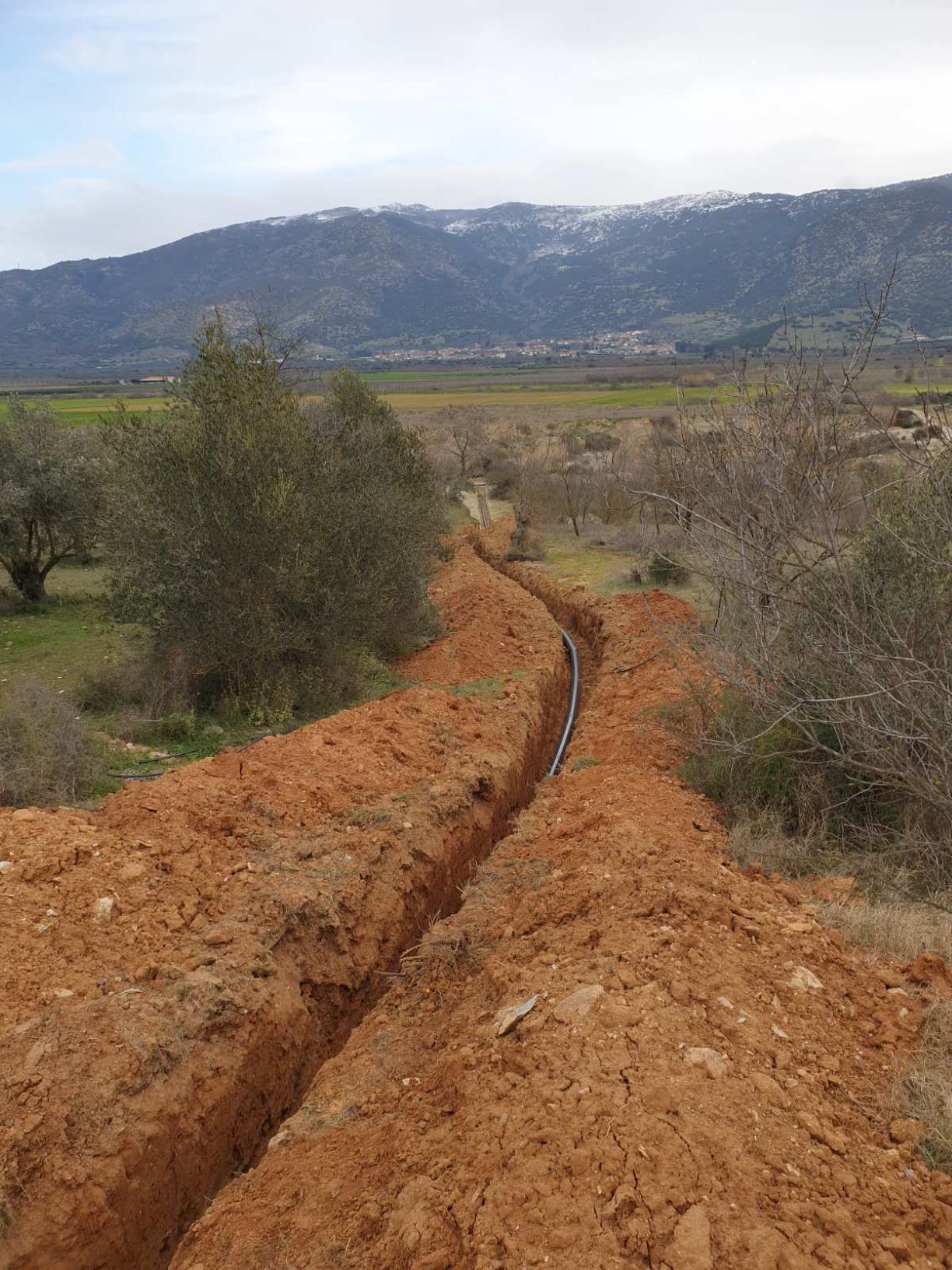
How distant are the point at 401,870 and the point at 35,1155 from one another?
4.13 metres

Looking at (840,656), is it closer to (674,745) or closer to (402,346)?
(674,745)

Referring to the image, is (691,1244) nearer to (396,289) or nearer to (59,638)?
(59,638)

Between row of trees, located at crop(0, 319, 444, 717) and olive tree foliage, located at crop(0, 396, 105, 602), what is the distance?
7275 millimetres

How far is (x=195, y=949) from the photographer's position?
677 cm

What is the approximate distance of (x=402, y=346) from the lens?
159m

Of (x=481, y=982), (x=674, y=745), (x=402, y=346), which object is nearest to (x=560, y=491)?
(x=674, y=745)

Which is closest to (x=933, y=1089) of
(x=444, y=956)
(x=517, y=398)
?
(x=444, y=956)

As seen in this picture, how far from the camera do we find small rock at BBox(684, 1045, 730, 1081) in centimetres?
450

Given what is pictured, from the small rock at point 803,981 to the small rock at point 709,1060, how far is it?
3.24 feet

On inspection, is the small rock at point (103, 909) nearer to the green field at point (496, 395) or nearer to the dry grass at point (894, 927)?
the dry grass at point (894, 927)

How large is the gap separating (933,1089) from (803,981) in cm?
114

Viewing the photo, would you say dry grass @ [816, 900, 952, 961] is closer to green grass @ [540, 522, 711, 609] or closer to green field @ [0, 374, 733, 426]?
green grass @ [540, 522, 711, 609]

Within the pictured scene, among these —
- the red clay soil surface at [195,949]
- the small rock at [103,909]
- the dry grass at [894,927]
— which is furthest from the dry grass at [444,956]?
the dry grass at [894,927]

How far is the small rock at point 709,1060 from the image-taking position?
14.8 ft
